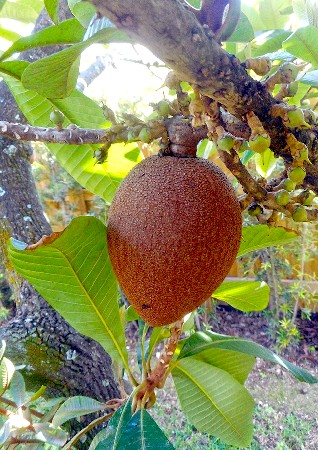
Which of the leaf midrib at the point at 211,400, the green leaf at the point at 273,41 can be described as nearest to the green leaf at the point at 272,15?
the green leaf at the point at 273,41

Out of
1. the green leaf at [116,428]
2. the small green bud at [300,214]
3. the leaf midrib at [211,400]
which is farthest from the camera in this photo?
the leaf midrib at [211,400]

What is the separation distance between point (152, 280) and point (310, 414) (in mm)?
1828

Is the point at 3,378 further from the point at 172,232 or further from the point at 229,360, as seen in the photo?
the point at 172,232

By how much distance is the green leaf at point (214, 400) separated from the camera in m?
0.91

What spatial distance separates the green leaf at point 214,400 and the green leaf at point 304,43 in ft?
2.19

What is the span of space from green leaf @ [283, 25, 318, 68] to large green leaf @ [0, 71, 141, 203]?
274 mm

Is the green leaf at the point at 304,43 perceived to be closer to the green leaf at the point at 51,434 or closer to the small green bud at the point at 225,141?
the small green bud at the point at 225,141

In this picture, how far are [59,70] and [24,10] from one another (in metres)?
1.19

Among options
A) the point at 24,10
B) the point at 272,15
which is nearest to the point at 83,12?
the point at 272,15

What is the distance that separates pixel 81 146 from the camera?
2.17 ft

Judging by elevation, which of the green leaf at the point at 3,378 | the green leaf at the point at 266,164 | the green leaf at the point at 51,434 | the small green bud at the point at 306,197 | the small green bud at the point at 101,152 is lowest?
the green leaf at the point at 51,434

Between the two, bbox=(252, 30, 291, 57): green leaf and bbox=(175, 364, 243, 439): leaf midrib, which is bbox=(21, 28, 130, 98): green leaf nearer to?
bbox=(252, 30, 291, 57): green leaf

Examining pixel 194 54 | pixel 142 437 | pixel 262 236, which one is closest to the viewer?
pixel 194 54

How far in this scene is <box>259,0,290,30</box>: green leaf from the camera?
0.90 metres
